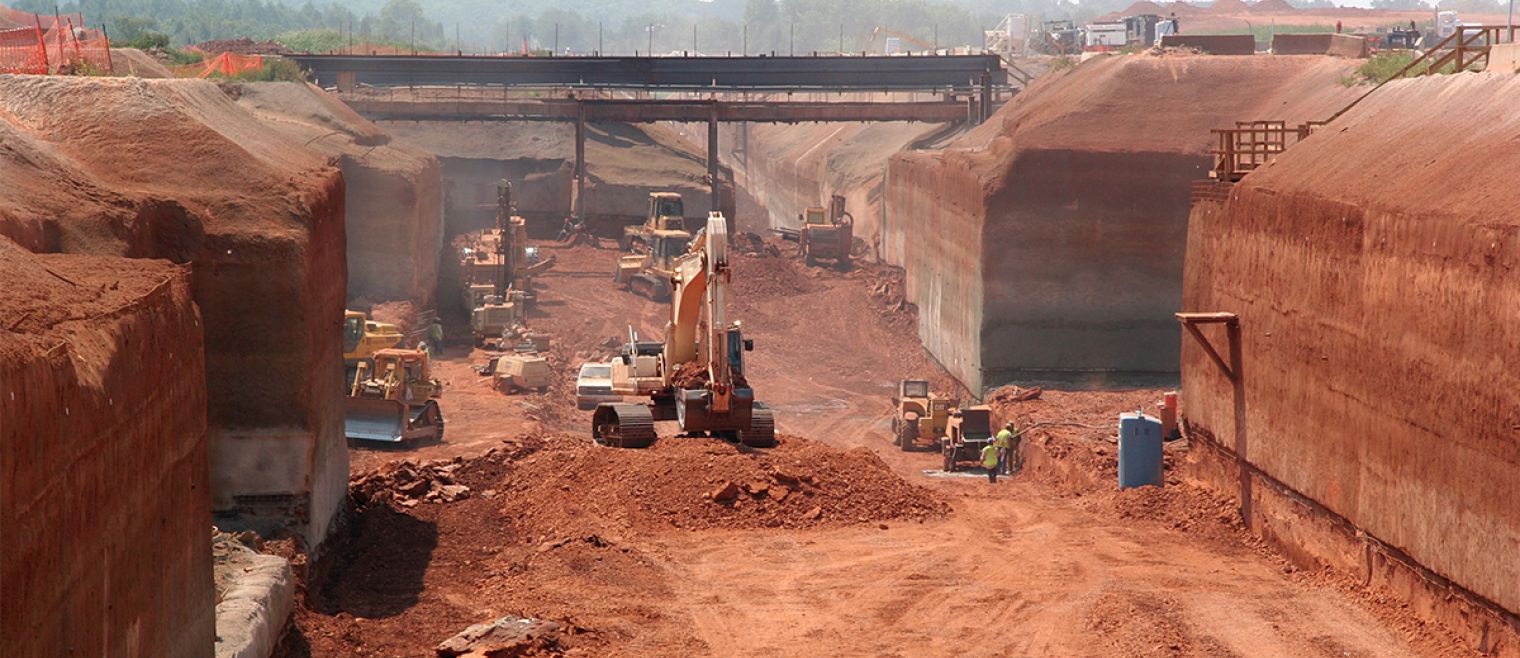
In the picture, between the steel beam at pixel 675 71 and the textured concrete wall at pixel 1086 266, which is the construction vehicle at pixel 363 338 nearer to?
the textured concrete wall at pixel 1086 266

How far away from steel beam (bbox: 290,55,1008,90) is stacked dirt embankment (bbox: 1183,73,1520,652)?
152 feet

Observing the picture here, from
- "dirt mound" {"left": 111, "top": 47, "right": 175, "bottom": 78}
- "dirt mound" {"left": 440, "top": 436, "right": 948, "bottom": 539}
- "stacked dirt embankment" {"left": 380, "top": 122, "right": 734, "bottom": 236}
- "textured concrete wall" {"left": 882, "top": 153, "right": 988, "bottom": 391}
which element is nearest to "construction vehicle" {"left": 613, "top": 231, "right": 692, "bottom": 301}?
"textured concrete wall" {"left": 882, "top": 153, "right": 988, "bottom": 391}

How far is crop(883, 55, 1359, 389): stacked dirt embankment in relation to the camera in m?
39.9

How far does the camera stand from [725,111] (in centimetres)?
7094

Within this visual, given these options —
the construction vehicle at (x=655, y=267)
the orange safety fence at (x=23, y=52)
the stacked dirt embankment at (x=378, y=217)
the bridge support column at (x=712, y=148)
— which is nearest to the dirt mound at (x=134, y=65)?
the stacked dirt embankment at (x=378, y=217)

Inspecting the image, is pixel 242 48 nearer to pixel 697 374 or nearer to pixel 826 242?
pixel 826 242

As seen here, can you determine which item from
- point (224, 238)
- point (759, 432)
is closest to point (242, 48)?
point (759, 432)

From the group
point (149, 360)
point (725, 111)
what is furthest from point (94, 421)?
point (725, 111)

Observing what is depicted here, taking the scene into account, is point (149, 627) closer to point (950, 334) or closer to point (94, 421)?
point (94, 421)

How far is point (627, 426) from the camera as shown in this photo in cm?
2872

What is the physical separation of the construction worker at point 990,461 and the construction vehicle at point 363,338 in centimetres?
1237

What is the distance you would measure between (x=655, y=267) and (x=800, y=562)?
3682 cm

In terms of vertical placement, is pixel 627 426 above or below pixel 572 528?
above

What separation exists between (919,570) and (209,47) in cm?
8250
